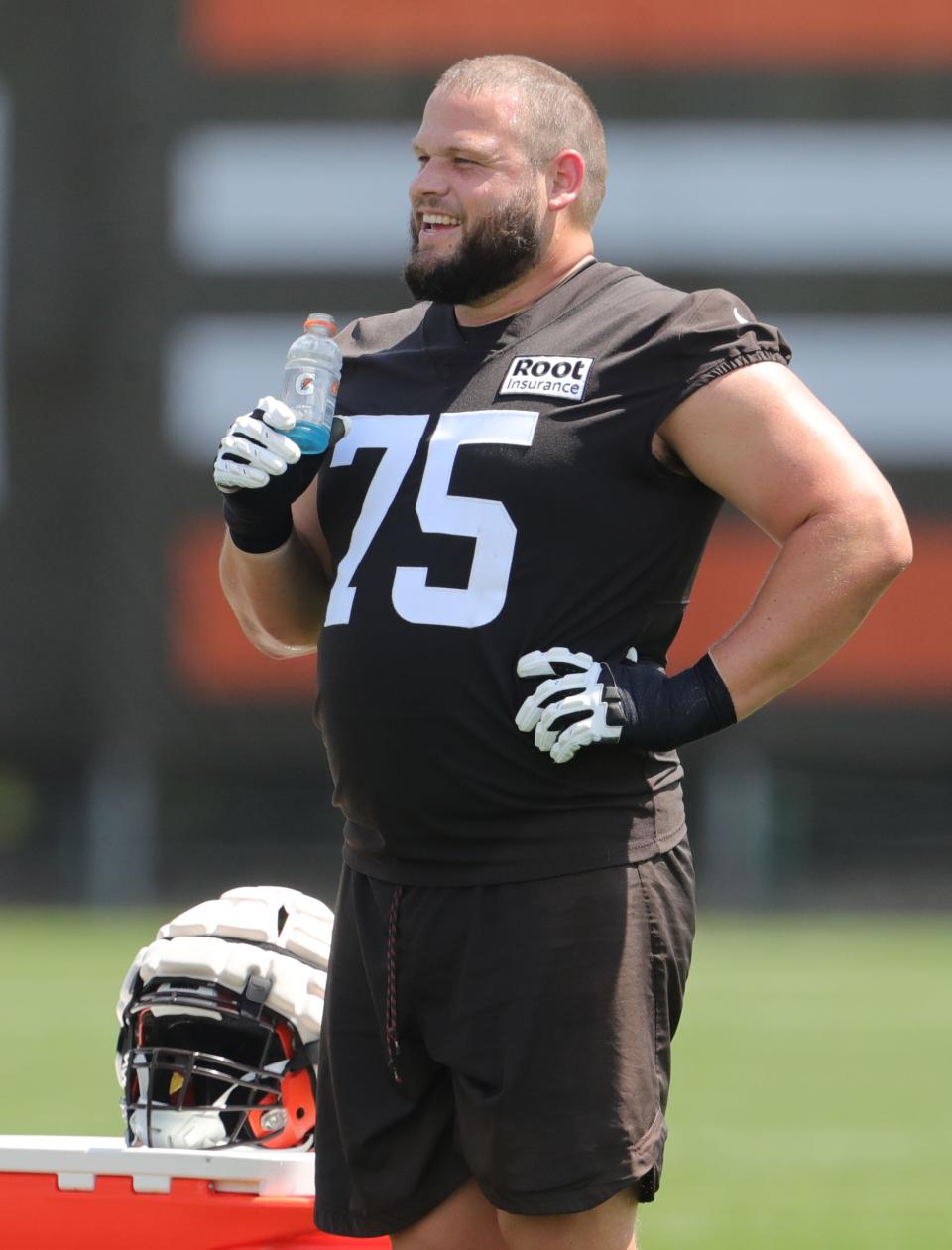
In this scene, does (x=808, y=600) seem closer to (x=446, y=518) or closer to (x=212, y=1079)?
(x=446, y=518)

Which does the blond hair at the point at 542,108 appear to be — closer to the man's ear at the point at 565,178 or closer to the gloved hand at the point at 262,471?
the man's ear at the point at 565,178

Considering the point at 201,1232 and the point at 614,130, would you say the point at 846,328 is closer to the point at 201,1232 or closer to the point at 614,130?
the point at 614,130

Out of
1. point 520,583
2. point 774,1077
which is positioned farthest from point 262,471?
point 774,1077

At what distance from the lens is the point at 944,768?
15859mm

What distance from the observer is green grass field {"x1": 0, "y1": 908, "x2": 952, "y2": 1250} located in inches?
204

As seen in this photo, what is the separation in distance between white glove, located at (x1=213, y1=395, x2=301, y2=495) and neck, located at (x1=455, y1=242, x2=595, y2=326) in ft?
1.08

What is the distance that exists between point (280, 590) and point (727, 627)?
12144mm

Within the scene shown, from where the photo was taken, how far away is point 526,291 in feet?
9.60

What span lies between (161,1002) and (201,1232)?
0.34m

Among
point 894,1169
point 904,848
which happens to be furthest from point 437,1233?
point 904,848

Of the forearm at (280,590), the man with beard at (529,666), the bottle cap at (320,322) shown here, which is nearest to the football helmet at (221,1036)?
the man with beard at (529,666)

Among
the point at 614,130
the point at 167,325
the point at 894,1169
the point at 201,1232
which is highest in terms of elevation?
the point at 614,130

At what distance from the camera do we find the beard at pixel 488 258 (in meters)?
2.84

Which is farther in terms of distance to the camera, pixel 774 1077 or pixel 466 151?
pixel 774 1077
